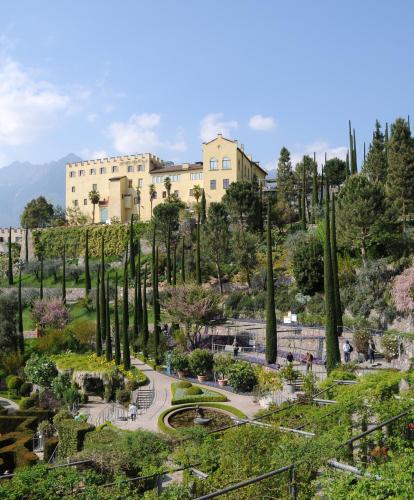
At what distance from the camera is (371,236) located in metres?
34.8

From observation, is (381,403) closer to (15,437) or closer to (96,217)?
(15,437)

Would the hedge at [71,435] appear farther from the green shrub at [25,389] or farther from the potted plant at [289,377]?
the green shrub at [25,389]

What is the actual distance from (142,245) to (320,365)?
4000 cm

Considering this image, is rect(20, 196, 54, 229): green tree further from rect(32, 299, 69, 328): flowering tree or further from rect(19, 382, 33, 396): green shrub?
rect(19, 382, 33, 396): green shrub

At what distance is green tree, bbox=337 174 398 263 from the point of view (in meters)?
34.2

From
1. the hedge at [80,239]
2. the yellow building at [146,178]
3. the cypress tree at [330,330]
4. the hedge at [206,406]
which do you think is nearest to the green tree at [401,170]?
→ the cypress tree at [330,330]

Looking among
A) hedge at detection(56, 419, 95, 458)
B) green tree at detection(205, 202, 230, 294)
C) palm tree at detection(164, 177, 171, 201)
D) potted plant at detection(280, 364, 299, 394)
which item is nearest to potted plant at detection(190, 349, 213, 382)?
potted plant at detection(280, 364, 299, 394)

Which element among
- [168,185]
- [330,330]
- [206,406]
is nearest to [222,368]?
[206,406]

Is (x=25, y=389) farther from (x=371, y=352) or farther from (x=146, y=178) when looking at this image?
(x=146, y=178)

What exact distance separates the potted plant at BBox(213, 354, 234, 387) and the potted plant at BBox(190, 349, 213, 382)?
0.58 m

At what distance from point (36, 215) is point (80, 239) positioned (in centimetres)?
1724

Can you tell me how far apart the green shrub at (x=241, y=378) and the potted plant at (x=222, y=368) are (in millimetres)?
866

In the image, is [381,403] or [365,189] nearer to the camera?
[381,403]

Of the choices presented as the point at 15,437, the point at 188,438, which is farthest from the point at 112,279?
the point at 188,438
